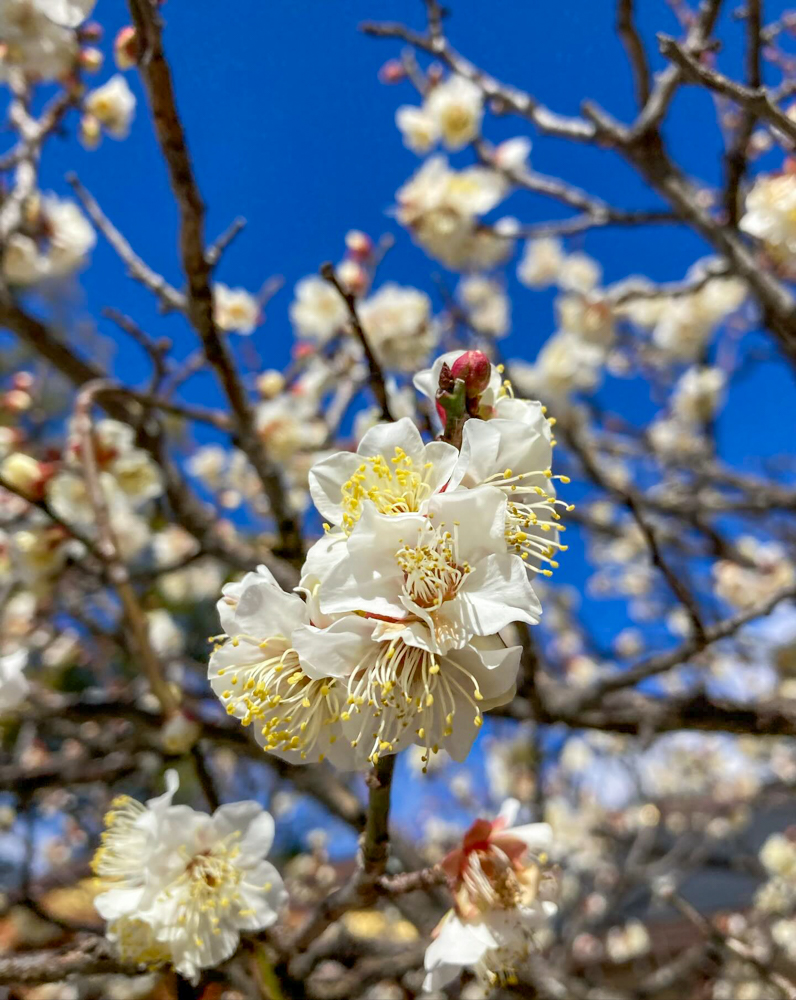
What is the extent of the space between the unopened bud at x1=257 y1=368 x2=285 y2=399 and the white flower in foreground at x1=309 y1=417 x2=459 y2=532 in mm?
1791

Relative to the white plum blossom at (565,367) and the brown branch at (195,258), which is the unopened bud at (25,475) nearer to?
the brown branch at (195,258)

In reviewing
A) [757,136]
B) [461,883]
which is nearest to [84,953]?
[461,883]

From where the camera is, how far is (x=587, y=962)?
11.6 feet

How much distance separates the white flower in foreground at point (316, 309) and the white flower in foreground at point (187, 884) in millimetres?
2558

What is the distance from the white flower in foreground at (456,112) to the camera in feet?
8.21

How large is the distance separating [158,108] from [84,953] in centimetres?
112

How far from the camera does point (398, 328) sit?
2.68 metres

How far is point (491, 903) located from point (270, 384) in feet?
6.85

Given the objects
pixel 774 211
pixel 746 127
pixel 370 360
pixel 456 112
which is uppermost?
pixel 456 112

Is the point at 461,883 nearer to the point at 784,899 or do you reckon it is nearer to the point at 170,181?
the point at 170,181

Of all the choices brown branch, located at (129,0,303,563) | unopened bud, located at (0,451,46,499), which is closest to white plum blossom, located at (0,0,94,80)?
brown branch, located at (129,0,303,563)

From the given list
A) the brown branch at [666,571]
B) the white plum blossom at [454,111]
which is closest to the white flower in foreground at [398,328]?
the white plum blossom at [454,111]

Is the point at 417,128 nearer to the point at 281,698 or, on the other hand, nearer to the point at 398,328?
the point at 398,328

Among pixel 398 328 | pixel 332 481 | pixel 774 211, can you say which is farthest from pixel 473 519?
pixel 398 328
